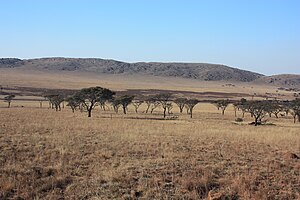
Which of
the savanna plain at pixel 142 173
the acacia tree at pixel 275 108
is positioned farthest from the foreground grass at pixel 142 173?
the acacia tree at pixel 275 108

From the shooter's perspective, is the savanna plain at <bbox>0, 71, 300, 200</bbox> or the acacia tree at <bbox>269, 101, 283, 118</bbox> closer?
the savanna plain at <bbox>0, 71, 300, 200</bbox>

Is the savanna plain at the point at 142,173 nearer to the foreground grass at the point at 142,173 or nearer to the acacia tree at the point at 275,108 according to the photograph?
the foreground grass at the point at 142,173

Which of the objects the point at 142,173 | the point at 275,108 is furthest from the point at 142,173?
the point at 275,108

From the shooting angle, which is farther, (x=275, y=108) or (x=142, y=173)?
(x=275, y=108)

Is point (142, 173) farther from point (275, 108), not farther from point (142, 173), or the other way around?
point (275, 108)

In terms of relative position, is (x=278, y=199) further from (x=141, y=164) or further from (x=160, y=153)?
(x=160, y=153)

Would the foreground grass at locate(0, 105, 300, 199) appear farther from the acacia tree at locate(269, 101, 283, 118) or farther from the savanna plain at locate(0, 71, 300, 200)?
the acacia tree at locate(269, 101, 283, 118)

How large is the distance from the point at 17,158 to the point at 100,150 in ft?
13.4

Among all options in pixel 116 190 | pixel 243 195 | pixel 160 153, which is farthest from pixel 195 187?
pixel 160 153

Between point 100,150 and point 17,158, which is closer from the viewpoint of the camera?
point 17,158

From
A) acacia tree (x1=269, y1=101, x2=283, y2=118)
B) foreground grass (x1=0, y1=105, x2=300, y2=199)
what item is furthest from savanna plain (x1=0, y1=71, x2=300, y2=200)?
acacia tree (x1=269, y1=101, x2=283, y2=118)

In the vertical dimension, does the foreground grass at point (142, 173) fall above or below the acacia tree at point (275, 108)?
above

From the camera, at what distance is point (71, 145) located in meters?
19.7

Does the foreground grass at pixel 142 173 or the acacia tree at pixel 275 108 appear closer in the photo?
the foreground grass at pixel 142 173
